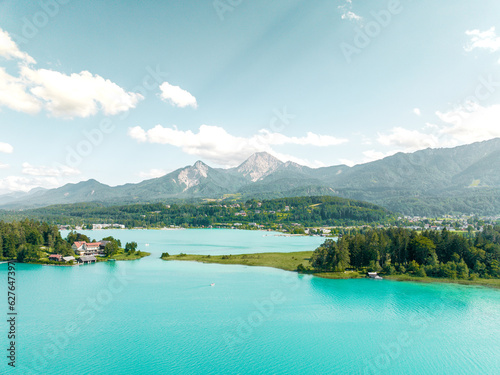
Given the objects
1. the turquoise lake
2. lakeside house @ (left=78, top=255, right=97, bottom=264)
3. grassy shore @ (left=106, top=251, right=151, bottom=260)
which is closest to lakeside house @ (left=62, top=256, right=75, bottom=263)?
lakeside house @ (left=78, top=255, right=97, bottom=264)

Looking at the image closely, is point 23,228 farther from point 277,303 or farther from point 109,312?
point 277,303

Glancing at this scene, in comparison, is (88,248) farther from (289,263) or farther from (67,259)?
(289,263)

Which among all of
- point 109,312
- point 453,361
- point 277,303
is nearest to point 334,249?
point 277,303

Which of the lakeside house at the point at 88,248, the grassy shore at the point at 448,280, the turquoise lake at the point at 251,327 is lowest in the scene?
the turquoise lake at the point at 251,327

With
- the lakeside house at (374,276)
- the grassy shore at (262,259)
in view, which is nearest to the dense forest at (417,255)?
the lakeside house at (374,276)

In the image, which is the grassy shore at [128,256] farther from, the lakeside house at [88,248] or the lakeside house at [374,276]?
the lakeside house at [374,276]

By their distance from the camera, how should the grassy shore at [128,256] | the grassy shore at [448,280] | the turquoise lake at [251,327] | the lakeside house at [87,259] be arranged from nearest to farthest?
the turquoise lake at [251,327], the grassy shore at [448,280], the lakeside house at [87,259], the grassy shore at [128,256]
